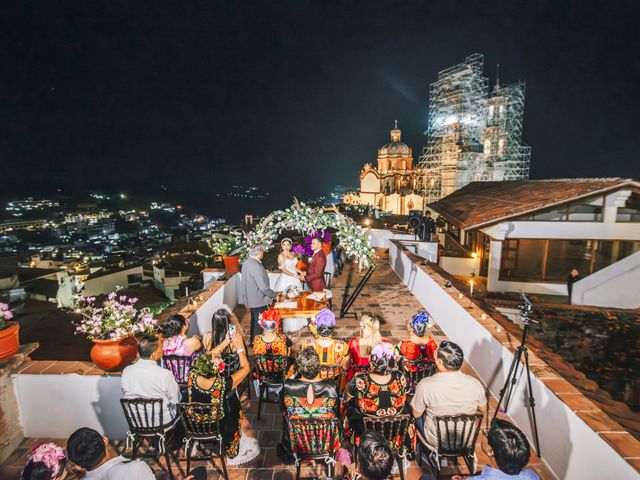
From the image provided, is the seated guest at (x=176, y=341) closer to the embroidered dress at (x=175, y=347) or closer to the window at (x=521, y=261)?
the embroidered dress at (x=175, y=347)

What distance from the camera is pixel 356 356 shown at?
404 centimetres

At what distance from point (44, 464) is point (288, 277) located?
526cm

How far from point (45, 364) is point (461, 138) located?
1994 inches

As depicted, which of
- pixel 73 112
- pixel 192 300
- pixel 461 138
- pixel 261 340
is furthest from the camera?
pixel 73 112

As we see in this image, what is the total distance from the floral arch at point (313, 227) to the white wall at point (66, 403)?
4.45 metres

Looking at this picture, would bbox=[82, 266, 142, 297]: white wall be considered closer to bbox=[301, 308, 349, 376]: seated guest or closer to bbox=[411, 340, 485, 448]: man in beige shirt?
bbox=[301, 308, 349, 376]: seated guest

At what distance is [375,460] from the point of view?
2113 millimetres

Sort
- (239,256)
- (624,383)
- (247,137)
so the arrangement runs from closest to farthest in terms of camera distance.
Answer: (624,383), (239,256), (247,137)

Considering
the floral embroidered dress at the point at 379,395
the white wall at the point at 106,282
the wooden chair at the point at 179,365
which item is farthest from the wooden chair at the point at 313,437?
the white wall at the point at 106,282

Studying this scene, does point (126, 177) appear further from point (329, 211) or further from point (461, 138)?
point (329, 211)

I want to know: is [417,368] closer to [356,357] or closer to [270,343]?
[356,357]

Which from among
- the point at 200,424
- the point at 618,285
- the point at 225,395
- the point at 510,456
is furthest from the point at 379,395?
the point at 618,285

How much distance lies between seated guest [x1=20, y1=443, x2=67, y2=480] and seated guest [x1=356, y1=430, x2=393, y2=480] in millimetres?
1842

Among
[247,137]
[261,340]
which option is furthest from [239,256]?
[247,137]
